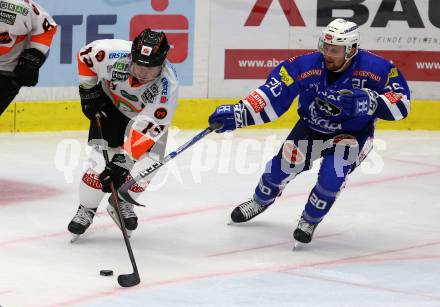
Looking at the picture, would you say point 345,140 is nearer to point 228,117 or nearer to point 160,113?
point 228,117

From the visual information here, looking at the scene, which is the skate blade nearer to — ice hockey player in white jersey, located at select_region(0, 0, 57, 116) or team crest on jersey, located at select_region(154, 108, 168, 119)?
team crest on jersey, located at select_region(154, 108, 168, 119)

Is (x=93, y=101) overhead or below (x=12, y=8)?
below

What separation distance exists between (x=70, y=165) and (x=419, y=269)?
2909 mm

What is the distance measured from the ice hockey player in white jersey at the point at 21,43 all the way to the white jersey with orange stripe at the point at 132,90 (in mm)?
842

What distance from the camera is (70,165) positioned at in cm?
720

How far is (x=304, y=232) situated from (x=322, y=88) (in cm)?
66

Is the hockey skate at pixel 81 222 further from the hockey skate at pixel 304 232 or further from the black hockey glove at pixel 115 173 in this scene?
the hockey skate at pixel 304 232

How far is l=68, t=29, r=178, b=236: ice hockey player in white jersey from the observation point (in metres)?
4.93

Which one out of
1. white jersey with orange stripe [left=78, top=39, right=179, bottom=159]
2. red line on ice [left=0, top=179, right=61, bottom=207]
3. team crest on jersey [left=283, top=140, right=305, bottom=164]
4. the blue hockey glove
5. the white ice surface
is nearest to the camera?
the white ice surface

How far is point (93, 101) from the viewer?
5.27 meters

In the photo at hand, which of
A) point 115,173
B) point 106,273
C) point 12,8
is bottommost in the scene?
point 106,273

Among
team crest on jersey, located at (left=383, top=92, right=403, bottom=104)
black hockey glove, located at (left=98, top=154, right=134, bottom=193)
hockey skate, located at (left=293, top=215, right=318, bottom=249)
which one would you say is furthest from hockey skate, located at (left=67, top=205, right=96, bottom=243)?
team crest on jersey, located at (left=383, top=92, right=403, bottom=104)

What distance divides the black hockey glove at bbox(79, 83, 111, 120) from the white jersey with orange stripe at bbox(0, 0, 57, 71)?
89 cm

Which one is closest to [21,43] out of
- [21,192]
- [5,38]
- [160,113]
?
[5,38]
